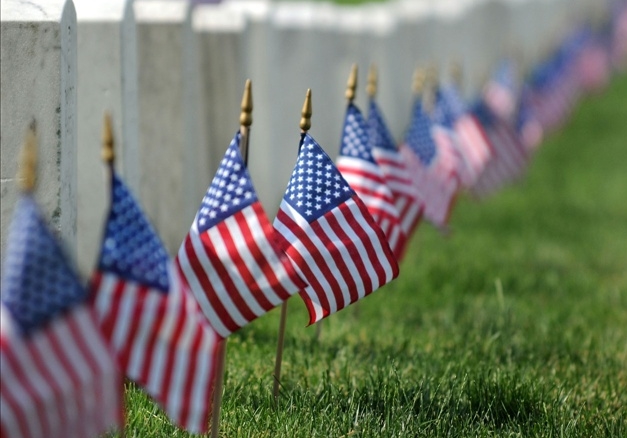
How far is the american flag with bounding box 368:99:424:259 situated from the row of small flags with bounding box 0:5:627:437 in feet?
2.38

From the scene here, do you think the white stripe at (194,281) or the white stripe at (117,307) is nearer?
the white stripe at (117,307)

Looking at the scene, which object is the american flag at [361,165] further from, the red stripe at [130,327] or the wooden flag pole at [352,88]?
the red stripe at [130,327]

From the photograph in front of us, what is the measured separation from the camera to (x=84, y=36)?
312 inches

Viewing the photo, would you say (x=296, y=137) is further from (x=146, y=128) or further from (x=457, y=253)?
(x=146, y=128)

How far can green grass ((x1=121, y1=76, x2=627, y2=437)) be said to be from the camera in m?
5.96

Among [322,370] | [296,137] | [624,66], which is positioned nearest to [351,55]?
[296,137]

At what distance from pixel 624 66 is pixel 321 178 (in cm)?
3647

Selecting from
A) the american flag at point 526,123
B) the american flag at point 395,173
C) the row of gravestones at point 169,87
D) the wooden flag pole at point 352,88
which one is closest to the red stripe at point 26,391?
the row of gravestones at point 169,87

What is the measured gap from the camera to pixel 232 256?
16.9 feet

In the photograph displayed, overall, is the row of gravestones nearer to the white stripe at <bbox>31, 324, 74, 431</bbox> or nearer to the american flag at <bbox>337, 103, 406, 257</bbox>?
the american flag at <bbox>337, 103, 406, 257</bbox>

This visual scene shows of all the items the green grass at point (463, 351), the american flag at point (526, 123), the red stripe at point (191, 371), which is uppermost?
the red stripe at point (191, 371)

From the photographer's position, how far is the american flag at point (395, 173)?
837cm

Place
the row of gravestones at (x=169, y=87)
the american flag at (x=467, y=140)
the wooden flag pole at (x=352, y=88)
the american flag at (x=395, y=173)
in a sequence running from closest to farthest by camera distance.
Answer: the row of gravestones at (x=169, y=87) < the wooden flag pole at (x=352, y=88) < the american flag at (x=395, y=173) < the american flag at (x=467, y=140)

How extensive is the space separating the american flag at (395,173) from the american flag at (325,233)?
6.70 feet
